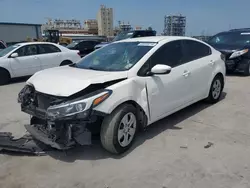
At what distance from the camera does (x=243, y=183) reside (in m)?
2.89

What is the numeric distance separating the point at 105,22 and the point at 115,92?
3963 inches

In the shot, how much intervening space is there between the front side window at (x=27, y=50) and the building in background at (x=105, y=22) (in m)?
88.3

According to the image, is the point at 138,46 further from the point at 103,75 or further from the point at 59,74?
the point at 59,74

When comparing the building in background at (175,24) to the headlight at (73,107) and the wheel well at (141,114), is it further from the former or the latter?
the headlight at (73,107)

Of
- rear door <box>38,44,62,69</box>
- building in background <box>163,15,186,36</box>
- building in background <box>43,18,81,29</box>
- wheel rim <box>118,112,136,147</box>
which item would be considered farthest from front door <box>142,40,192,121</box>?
building in background <box>43,18,81,29</box>

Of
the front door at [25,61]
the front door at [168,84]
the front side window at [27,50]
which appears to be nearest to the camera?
the front door at [168,84]

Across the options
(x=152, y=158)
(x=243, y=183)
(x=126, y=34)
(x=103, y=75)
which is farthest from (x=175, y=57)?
(x=126, y=34)

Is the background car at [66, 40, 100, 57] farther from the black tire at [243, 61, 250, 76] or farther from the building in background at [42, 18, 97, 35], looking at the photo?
the building in background at [42, 18, 97, 35]

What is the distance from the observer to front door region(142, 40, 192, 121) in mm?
3916

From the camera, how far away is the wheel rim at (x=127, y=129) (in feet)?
11.4

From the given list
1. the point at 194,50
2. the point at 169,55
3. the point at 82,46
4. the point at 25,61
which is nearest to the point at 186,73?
the point at 169,55

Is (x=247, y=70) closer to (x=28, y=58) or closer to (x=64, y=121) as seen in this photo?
(x=28, y=58)

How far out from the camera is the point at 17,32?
36.7 meters

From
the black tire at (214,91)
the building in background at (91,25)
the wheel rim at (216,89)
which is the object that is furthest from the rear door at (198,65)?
the building in background at (91,25)
